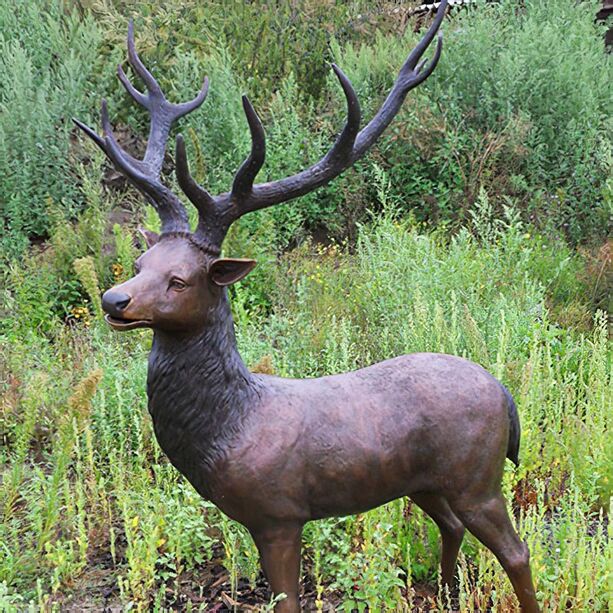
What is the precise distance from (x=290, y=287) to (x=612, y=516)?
3.36 meters

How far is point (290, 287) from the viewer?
18.3ft

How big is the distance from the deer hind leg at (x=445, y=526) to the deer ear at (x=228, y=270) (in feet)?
3.19

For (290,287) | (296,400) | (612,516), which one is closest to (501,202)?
(290,287)

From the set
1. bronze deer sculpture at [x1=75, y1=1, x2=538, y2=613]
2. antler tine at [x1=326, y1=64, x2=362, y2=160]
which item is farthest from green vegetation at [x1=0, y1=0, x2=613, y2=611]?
antler tine at [x1=326, y1=64, x2=362, y2=160]

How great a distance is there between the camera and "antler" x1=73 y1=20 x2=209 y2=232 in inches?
79.4

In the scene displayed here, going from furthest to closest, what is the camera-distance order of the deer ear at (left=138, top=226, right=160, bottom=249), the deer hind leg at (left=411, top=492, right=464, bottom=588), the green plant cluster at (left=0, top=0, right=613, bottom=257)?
the green plant cluster at (left=0, top=0, right=613, bottom=257)
the deer hind leg at (left=411, top=492, right=464, bottom=588)
the deer ear at (left=138, top=226, right=160, bottom=249)

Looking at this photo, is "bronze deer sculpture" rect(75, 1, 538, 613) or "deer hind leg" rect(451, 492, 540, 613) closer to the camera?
"bronze deer sculpture" rect(75, 1, 538, 613)

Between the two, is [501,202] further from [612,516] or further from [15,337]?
[612,516]

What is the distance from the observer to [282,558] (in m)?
2.07

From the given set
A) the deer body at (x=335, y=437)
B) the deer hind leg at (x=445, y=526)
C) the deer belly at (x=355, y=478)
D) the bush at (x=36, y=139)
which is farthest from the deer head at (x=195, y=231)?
the bush at (x=36, y=139)

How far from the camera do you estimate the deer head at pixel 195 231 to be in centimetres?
187

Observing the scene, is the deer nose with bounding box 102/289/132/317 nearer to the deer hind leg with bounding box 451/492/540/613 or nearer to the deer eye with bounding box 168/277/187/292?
the deer eye with bounding box 168/277/187/292

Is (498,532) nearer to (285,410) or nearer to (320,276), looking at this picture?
(285,410)

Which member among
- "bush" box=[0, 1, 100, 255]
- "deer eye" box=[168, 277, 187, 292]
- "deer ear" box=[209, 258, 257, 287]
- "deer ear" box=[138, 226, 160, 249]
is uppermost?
"bush" box=[0, 1, 100, 255]
